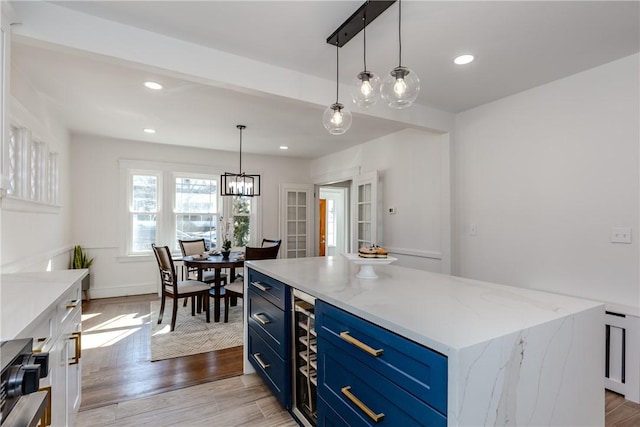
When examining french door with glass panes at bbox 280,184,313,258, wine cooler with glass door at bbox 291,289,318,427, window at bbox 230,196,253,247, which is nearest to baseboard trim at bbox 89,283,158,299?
window at bbox 230,196,253,247

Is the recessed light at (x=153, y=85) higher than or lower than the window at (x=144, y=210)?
higher

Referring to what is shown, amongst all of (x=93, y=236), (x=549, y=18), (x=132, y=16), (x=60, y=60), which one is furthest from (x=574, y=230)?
(x=93, y=236)

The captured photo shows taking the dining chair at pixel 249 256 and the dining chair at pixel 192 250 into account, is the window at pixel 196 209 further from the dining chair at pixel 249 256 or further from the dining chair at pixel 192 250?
the dining chair at pixel 249 256

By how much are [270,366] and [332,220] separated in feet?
23.5

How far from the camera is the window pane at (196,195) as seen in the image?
18.7ft

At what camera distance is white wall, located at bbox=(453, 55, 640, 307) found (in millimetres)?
2555

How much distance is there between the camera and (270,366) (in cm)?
217

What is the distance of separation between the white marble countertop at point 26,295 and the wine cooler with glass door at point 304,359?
3.74 ft

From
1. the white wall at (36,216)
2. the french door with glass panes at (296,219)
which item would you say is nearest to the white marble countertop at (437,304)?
the white wall at (36,216)

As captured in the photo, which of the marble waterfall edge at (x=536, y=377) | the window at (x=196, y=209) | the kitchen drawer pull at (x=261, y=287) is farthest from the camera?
the window at (x=196, y=209)

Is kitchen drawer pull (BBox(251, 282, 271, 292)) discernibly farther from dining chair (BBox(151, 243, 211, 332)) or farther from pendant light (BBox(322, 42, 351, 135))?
dining chair (BBox(151, 243, 211, 332))

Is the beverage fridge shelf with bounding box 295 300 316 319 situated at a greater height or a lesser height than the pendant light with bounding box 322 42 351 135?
lesser

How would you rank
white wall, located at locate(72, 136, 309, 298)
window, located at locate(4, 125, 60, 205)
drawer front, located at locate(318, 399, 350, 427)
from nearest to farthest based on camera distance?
drawer front, located at locate(318, 399, 350, 427), window, located at locate(4, 125, 60, 205), white wall, located at locate(72, 136, 309, 298)

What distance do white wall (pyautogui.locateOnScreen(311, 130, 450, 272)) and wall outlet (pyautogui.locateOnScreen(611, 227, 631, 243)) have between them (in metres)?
1.50
